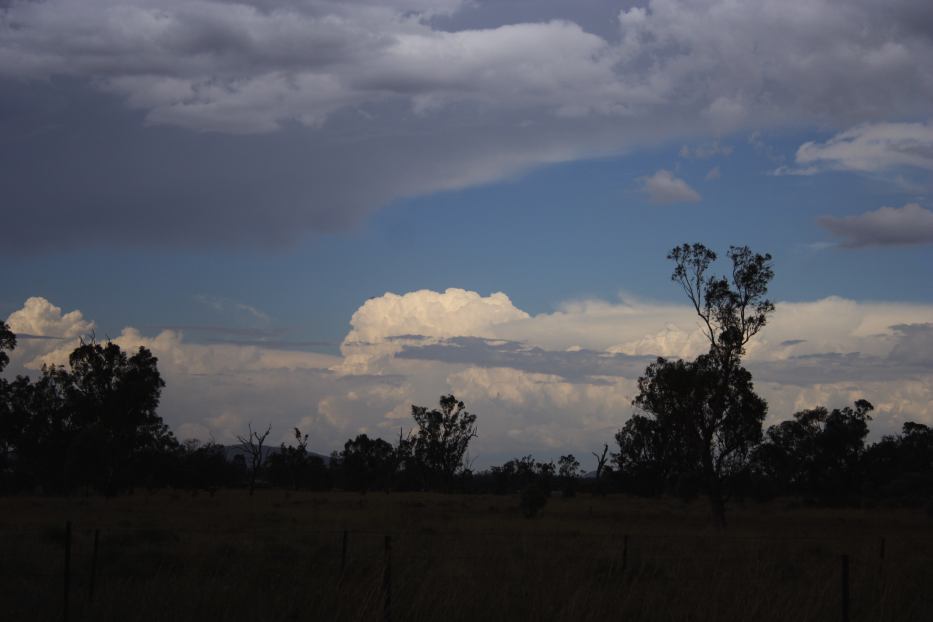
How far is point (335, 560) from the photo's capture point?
19.9m

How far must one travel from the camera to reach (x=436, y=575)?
15195 mm

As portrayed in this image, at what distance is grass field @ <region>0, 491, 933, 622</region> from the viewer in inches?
476

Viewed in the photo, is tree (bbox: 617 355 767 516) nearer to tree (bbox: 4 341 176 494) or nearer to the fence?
the fence

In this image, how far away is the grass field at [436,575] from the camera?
12.1m

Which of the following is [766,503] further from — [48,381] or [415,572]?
[415,572]

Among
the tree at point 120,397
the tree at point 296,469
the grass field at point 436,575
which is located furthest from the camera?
the tree at point 296,469

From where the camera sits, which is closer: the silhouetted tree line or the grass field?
the grass field

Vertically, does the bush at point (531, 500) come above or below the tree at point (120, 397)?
below

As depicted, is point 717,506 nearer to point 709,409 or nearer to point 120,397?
point 709,409

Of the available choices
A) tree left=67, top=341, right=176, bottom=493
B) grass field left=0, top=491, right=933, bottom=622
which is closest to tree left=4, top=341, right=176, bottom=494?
tree left=67, top=341, right=176, bottom=493

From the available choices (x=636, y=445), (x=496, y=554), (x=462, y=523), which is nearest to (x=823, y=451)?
(x=636, y=445)

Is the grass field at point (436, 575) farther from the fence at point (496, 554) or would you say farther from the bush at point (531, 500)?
the bush at point (531, 500)

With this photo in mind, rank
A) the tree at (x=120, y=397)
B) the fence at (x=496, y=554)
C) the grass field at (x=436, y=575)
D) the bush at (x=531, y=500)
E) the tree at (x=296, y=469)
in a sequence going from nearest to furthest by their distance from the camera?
1. the grass field at (x=436, y=575)
2. the fence at (x=496, y=554)
3. the bush at (x=531, y=500)
4. the tree at (x=120, y=397)
5. the tree at (x=296, y=469)

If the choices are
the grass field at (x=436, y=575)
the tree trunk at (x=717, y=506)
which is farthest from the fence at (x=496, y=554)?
the tree trunk at (x=717, y=506)
